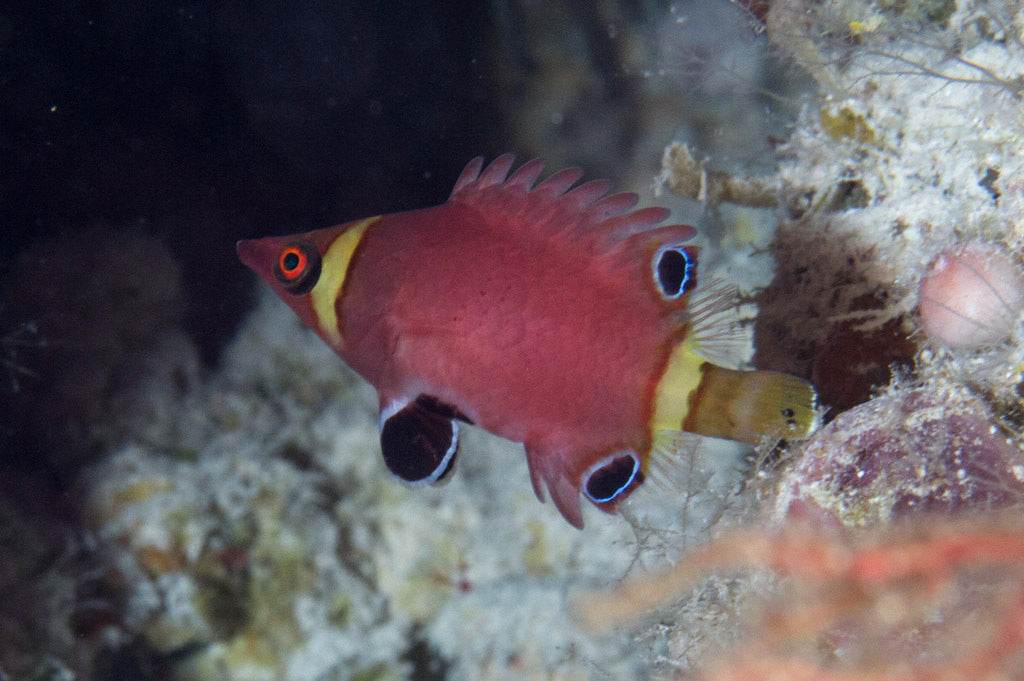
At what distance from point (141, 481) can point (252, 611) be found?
91cm

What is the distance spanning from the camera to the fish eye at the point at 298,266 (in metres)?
2.71

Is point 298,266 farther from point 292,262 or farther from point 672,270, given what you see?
point 672,270

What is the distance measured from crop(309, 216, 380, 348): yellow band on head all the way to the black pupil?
1252mm

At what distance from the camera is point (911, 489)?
1822 millimetres

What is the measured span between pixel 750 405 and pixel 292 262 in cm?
200

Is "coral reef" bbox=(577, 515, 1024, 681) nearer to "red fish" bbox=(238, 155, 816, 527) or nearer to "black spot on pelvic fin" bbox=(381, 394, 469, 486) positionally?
"red fish" bbox=(238, 155, 816, 527)

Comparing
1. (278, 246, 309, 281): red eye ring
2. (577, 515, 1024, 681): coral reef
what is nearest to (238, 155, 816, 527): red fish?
(278, 246, 309, 281): red eye ring

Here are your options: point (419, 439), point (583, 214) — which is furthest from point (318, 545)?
point (583, 214)

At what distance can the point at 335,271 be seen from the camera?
2.74 m

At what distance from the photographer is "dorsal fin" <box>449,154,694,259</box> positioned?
2521 millimetres

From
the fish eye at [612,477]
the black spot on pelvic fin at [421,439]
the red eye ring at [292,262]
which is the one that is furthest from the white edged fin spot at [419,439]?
the red eye ring at [292,262]

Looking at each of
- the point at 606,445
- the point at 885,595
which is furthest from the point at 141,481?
the point at 885,595

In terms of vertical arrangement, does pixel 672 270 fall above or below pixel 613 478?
above

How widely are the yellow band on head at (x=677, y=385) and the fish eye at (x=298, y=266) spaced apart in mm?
1565
